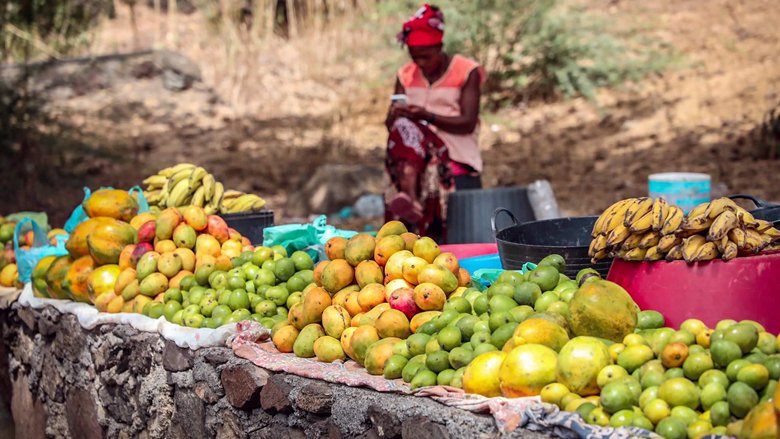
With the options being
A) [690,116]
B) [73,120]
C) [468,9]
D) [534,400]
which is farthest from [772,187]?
[73,120]

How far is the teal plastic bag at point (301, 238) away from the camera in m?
4.30

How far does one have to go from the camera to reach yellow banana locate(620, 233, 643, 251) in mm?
2799

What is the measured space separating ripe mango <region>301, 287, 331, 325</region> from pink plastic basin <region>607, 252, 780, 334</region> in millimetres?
1218

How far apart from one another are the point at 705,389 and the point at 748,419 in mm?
177

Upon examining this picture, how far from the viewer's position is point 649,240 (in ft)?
9.10

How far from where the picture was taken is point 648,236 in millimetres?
2783

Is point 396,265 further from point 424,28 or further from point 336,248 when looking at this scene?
point 424,28

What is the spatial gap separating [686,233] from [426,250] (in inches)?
37.0

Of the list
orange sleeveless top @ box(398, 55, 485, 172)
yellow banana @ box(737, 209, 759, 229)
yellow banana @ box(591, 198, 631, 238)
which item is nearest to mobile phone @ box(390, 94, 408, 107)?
orange sleeveless top @ box(398, 55, 485, 172)

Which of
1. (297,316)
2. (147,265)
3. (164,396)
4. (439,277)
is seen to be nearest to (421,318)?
(439,277)

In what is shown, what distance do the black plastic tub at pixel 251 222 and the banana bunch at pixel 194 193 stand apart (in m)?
0.12

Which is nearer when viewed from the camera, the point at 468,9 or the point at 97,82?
the point at 468,9

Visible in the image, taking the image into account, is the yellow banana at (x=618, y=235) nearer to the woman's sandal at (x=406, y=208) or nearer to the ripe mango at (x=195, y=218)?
the ripe mango at (x=195, y=218)

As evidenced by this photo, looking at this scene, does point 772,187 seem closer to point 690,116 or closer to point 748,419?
point 690,116
